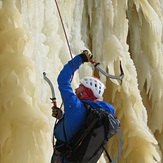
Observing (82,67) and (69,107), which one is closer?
(69,107)

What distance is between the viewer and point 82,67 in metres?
3.30

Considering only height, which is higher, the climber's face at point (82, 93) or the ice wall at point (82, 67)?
the ice wall at point (82, 67)

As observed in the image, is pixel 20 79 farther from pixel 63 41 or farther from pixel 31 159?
pixel 63 41

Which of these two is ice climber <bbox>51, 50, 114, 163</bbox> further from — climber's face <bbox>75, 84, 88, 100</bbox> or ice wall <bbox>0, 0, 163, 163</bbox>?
ice wall <bbox>0, 0, 163, 163</bbox>

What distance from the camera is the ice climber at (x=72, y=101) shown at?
74.9 inches

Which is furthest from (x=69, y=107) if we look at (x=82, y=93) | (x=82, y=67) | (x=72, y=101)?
(x=82, y=67)

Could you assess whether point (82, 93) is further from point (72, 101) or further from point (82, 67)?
point (82, 67)

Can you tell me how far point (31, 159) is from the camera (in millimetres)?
2037

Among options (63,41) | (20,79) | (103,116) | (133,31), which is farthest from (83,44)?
(103,116)

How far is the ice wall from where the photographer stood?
2.08 metres

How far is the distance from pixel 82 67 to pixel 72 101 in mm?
1424

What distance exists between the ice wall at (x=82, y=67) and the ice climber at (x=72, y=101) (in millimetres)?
120

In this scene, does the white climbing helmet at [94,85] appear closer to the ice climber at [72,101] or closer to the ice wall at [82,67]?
the ice climber at [72,101]

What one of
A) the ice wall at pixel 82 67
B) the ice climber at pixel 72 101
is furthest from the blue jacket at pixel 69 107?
the ice wall at pixel 82 67
